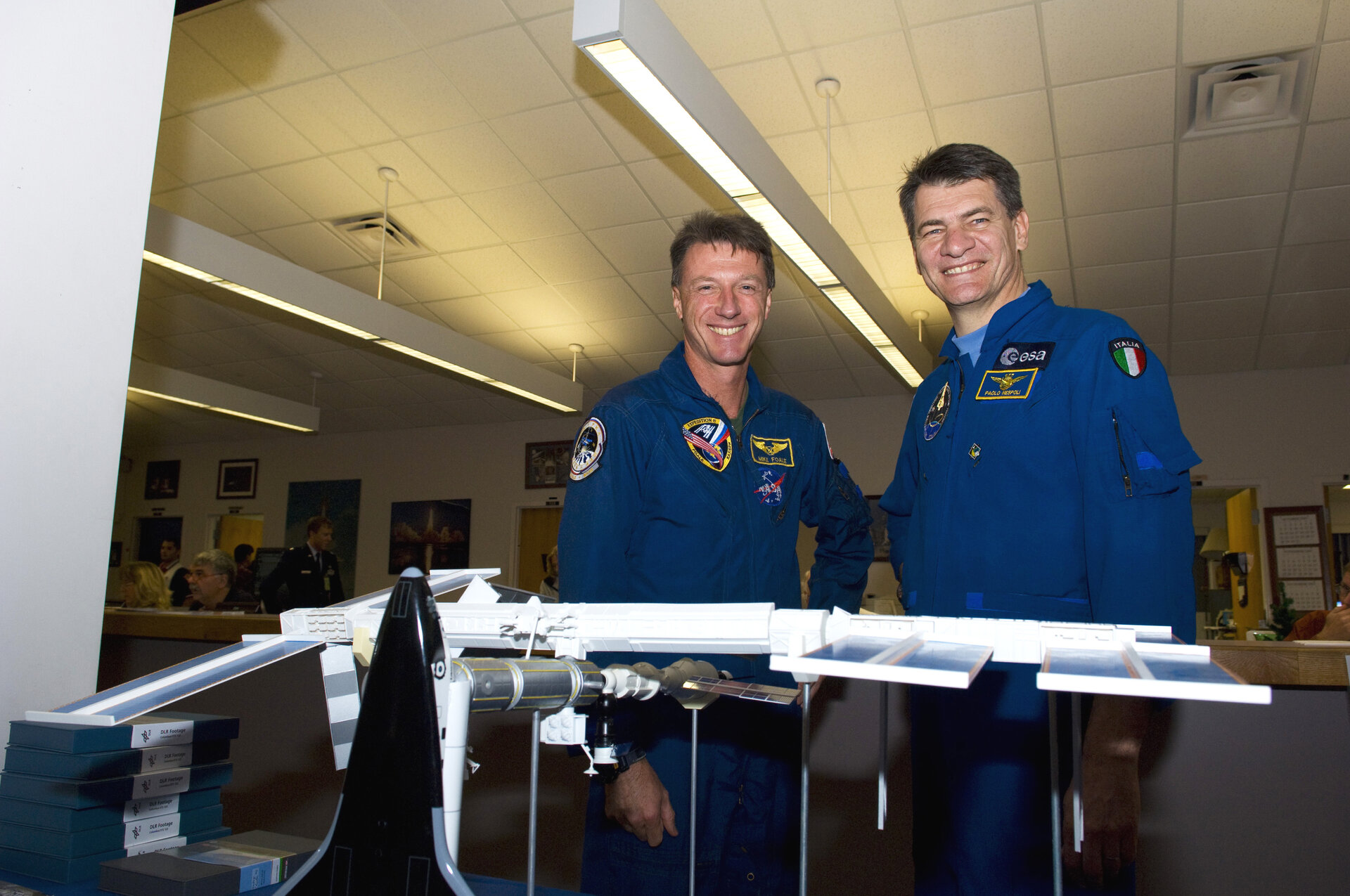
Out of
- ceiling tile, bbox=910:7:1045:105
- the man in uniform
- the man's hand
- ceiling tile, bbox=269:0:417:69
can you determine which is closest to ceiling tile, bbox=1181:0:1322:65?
ceiling tile, bbox=910:7:1045:105

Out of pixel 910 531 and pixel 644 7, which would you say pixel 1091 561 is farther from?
pixel 644 7

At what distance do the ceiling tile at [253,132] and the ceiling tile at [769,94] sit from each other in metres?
2.44

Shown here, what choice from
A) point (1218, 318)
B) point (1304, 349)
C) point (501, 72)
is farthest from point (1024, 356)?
point (1304, 349)

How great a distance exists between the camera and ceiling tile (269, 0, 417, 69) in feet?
12.8

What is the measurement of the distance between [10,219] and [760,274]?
115cm

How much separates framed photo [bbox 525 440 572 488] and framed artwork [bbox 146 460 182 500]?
496 centimetres

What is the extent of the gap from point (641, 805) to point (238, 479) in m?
10.3

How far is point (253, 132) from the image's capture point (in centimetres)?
482

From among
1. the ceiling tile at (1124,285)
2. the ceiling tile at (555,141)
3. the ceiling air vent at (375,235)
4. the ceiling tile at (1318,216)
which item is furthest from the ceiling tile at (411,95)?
the ceiling tile at (1318,216)

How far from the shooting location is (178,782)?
1170mm

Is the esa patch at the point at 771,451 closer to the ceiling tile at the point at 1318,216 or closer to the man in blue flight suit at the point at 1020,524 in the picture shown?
the man in blue flight suit at the point at 1020,524

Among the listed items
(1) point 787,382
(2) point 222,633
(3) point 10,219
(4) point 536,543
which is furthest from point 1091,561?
(4) point 536,543

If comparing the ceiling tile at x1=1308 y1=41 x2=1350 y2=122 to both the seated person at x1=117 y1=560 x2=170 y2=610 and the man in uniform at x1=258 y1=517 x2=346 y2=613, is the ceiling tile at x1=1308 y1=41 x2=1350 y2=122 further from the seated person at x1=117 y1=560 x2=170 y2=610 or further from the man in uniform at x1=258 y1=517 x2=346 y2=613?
the seated person at x1=117 y1=560 x2=170 y2=610

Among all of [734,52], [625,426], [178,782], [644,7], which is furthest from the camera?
[734,52]
